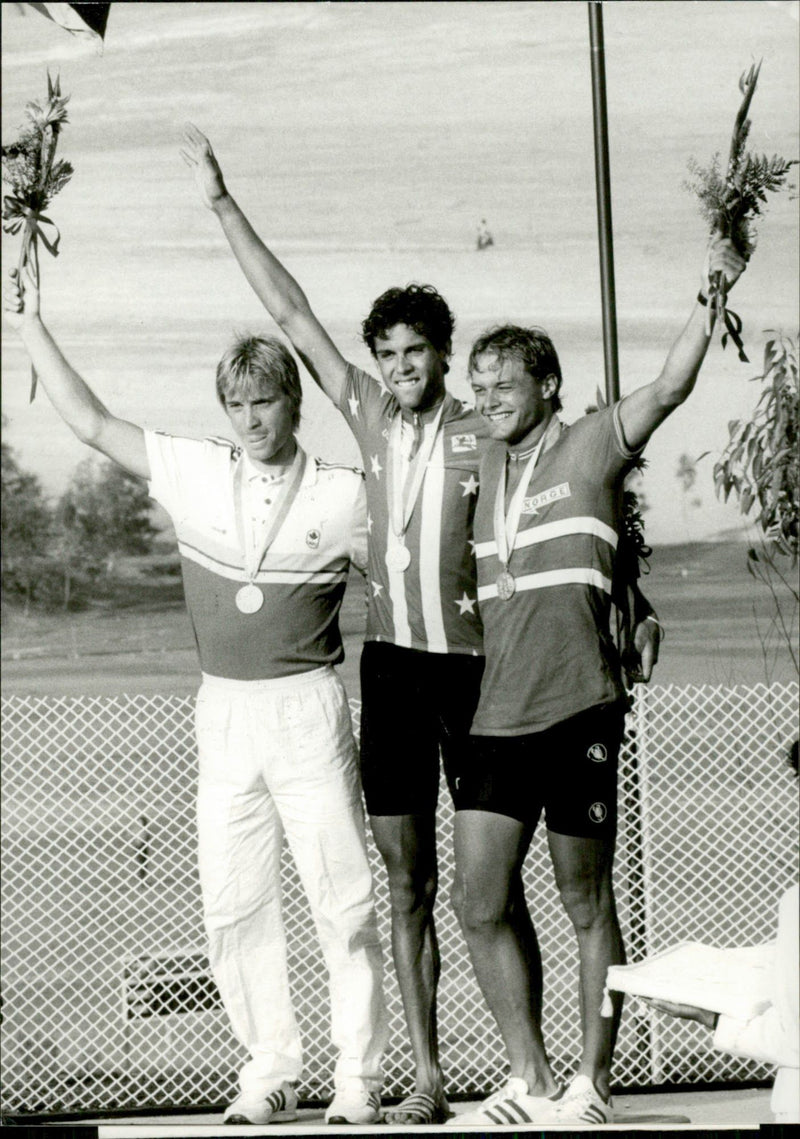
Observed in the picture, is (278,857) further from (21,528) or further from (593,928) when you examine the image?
(21,528)

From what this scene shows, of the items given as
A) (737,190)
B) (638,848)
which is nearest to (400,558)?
(737,190)

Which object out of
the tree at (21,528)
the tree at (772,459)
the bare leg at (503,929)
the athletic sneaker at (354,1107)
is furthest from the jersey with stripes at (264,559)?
the tree at (21,528)

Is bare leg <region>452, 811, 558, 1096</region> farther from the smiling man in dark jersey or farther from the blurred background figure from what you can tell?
the blurred background figure

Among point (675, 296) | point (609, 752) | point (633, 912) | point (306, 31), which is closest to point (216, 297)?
point (306, 31)

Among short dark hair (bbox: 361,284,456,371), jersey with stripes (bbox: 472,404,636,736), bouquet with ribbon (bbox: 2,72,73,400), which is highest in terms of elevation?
bouquet with ribbon (bbox: 2,72,73,400)

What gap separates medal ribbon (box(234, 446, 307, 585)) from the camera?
167 inches

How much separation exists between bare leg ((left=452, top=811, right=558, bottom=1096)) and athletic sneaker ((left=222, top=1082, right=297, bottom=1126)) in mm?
663

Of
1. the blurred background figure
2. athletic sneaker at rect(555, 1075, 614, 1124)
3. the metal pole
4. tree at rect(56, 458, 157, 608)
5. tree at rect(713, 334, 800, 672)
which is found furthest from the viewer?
tree at rect(56, 458, 157, 608)

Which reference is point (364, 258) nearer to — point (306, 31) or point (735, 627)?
point (306, 31)

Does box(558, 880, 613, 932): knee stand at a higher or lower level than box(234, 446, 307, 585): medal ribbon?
lower

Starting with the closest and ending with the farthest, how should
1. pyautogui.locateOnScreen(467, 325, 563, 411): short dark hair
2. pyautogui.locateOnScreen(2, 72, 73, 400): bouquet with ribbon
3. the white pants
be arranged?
pyautogui.locateOnScreen(467, 325, 563, 411): short dark hair → the white pants → pyautogui.locateOnScreen(2, 72, 73, 400): bouquet with ribbon

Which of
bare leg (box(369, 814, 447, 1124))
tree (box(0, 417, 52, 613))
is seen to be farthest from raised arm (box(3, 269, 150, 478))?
tree (box(0, 417, 52, 613))

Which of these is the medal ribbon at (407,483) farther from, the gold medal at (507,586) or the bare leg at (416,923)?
the bare leg at (416,923)

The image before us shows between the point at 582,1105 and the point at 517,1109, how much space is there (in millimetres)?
150
